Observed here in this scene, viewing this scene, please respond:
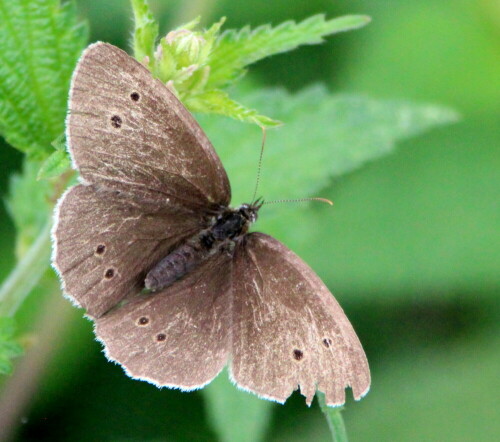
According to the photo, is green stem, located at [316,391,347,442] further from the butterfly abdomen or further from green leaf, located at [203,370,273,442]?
green leaf, located at [203,370,273,442]

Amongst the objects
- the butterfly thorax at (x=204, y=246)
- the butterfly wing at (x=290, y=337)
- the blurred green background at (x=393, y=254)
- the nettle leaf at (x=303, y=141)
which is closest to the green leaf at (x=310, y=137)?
the nettle leaf at (x=303, y=141)

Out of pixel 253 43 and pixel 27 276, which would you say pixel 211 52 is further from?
pixel 27 276

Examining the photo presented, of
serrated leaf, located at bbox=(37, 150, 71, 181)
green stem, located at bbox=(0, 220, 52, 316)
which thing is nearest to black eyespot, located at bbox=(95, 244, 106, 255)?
serrated leaf, located at bbox=(37, 150, 71, 181)

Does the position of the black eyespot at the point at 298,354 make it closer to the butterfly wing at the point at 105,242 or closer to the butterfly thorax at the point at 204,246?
the butterfly thorax at the point at 204,246

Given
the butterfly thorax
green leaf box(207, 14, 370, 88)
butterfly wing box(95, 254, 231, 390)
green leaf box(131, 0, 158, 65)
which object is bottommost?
butterfly wing box(95, 254, 231, 390)

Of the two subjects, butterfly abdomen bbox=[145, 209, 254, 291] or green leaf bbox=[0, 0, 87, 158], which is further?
green leaf bbox=[0, 0, 87, 158]

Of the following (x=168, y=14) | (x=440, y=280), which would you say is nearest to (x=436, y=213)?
(x=440, y=280)
